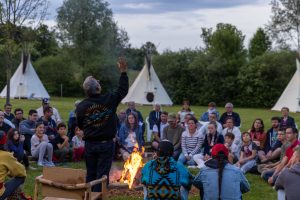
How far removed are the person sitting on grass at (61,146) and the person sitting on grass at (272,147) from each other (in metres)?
4.00

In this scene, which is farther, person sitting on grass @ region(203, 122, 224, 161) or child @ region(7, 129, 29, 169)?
person sitting on grass @ region(203, 122, 224, 161)

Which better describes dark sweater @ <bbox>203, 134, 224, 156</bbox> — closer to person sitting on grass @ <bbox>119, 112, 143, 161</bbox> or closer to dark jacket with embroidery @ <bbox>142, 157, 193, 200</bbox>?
person sitting on grass @ <bbox>119, 112, 143, 161</bbox>

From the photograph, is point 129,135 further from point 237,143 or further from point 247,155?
point 247,155

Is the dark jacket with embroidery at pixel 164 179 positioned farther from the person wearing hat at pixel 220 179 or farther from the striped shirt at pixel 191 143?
the striped shirt at pixel 191 143

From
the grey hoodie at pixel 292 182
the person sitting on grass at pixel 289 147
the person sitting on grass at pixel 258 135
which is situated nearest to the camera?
the grey hoodie at pixel 292 182

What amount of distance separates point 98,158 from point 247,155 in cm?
490

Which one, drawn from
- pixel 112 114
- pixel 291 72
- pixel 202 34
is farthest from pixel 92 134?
pixel 202 34

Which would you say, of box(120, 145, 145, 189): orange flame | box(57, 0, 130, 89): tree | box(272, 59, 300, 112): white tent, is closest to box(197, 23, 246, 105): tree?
box(272, 59, 300, 112): white tent

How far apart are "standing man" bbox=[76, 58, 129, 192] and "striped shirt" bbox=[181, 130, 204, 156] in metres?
4.84

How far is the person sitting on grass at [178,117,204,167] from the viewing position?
423 inches

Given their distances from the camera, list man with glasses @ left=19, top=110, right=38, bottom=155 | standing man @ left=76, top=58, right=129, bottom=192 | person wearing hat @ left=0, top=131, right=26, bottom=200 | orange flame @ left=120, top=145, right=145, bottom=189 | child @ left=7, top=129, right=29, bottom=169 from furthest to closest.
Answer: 1. man with glasses @ left=19, top=110, right=38, bottom=155
2. child @ left=7, top=129, right=29, bottom=169
3. orange flame @ left=120, top=145, right=145, bottom=189
4. standing man @ left=76, top=58, right=129, bottom=192
5. person wearing hat @ left=0, top=131, right=26, bottom=200

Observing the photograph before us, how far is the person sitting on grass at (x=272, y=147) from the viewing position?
10148 millimetres

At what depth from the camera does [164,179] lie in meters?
5.04

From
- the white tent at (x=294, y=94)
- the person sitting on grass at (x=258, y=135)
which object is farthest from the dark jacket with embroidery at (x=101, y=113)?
the white tent at (x=294, y=94)
